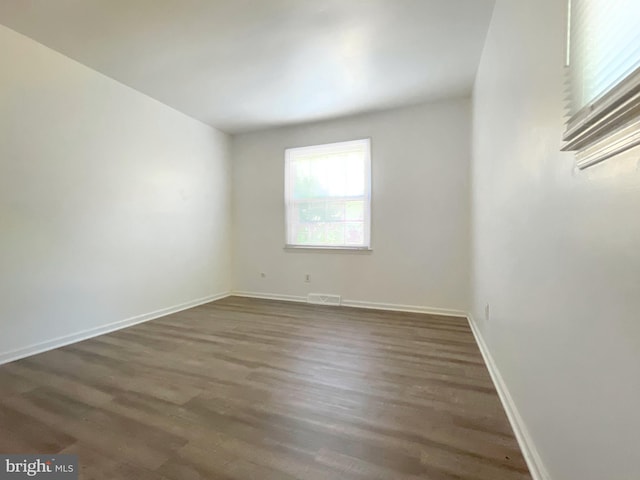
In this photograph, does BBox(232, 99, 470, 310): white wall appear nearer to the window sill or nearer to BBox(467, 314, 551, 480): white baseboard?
the window sill

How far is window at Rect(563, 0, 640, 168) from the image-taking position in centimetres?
66

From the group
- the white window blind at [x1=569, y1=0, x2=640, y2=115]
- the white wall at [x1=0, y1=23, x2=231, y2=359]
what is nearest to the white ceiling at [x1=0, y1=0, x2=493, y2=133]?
the white wall at [x1=0, y1=23, x2=231, y2=359]

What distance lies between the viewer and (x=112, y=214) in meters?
3.35

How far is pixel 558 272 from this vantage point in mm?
1108

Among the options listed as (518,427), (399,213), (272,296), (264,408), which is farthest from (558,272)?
(272,296)

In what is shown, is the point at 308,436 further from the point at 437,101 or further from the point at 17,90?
the point at 437,101

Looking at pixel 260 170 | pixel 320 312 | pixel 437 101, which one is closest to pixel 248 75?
pixel 260 170

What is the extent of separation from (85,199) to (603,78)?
379 centimetres

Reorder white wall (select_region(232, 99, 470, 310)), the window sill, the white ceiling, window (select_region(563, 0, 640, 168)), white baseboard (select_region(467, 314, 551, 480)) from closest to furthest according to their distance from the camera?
1. window (select_region(563, 0, 640, 168))
2. white baseboard (select_region(467, 314, 551, 480))
3. the white ceiling
4. white wall (select_region(232, 99, 470, 310))
5. the window sill

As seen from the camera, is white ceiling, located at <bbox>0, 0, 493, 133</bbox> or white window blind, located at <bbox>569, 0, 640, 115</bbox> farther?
white ceiling, located at <bbox>0, 0, 493, 133</bbox>

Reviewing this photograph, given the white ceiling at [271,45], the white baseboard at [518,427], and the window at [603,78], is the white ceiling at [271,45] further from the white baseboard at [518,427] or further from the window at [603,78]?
the white baseboard at [518,427]

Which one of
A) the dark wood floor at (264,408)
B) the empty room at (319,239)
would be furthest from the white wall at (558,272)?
the dark wood floor at (264,408)

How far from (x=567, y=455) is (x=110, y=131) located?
13.8ft

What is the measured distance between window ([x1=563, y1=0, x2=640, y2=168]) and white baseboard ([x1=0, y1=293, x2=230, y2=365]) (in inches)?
151
